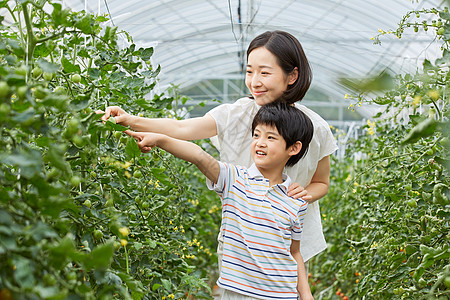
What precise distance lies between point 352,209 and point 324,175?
1490mm

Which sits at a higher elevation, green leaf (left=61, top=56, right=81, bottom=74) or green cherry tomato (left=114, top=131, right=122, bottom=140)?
green leaf (left=61, top=56, right=81, bottom=74)

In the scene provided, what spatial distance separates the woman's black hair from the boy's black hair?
93mm

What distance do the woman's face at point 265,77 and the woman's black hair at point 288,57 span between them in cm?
2

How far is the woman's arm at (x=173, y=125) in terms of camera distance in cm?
148

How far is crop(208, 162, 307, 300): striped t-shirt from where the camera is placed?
5.07 ft

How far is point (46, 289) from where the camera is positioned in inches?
24.1

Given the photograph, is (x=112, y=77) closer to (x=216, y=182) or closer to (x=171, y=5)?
(x=216, y=182)

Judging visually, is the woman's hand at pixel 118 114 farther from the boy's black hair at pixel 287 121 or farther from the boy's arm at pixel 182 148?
the boy's black hair at pixel 287 121

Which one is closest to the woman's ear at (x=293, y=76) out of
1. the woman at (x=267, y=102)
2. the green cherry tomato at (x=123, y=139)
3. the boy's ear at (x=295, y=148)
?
the woman at (x=267, y=102)

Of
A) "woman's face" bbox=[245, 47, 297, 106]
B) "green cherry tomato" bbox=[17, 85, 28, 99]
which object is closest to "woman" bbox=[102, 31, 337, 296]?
"woman's face" bbox=[245, 47, 297, 106]

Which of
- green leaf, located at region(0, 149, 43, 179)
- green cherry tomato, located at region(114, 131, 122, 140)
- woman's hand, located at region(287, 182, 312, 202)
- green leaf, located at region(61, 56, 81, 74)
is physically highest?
green leaf, located at region(0, 149, 43, 179)

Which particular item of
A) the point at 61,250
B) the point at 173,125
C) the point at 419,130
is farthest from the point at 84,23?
the point at 173,125

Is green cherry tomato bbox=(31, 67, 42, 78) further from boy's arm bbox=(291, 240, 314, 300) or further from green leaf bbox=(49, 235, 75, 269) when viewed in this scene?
boy's arm bbox=(291, 240, 314, 300)

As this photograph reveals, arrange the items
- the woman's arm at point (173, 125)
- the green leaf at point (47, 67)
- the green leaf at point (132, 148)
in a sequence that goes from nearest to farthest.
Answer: the green leaf at point (47, 67) → the green leaf at point (132, 148) → the woman's arm at point (173, 125)
